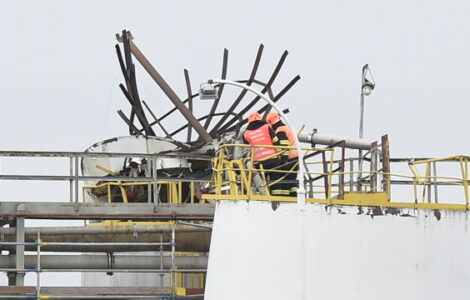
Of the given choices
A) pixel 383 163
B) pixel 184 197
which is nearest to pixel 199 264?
pixel 184 197

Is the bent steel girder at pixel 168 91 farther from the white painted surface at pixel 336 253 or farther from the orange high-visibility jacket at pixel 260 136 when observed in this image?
the white painted surface at pixel 336 253

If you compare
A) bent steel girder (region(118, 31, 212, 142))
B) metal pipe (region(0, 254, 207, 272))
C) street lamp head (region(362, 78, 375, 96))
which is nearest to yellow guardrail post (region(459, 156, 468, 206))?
street lamp head (region(362, 78, 375, 96))

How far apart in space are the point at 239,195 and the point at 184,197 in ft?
30.1

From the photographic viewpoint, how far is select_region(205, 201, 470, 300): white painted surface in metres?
24.2

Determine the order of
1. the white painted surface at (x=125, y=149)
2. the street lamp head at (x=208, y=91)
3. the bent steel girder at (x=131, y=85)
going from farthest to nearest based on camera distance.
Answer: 1. the bent steel girder at (x=131, y=85)
2. the white painted surface at (x=125, y=149)
3. the street lamp head at (x=208, y=91)

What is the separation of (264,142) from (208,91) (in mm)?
1553

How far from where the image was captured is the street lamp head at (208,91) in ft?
81.4

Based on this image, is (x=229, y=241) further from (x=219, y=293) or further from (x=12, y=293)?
(x=12, y=293)

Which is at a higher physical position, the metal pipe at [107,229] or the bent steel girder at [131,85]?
the bent steel girder at [131,85]

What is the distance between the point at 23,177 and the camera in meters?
29.7

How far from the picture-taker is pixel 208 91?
81.7 ft

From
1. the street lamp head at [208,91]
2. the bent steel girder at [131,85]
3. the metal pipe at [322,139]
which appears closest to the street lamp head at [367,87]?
the metal pipe at [322,139]

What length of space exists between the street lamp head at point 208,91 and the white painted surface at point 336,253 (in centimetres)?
169

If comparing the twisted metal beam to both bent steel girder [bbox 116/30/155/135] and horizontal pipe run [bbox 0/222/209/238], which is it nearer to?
bent steel girder [bbox 116/30/155/135]
